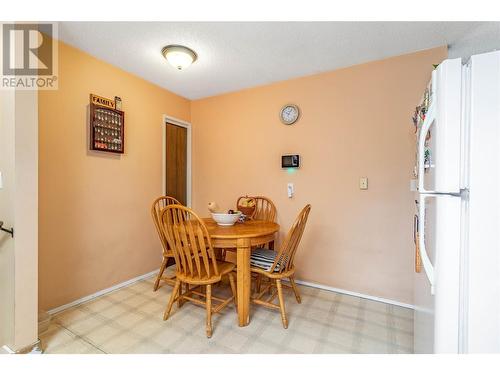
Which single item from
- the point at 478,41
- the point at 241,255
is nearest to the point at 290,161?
the point at 241,255

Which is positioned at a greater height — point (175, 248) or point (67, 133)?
point (67, 133)

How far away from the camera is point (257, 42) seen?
1.99 m

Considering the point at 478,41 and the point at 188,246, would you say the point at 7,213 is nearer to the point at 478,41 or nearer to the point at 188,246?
the point at 188,246

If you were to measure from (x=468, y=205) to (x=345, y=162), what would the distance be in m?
1.69

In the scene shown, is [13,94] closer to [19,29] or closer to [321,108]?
[19,29]

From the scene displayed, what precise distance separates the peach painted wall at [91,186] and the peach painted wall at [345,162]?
1.05 meters

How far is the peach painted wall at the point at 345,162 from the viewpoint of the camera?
2.16 metres

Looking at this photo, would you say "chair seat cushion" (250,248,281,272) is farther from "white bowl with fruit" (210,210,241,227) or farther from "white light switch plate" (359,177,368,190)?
"white light switch plate" (359,177,368,190)

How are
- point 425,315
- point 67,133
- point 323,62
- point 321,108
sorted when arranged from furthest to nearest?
point 321,108 → point 323,62 → point 67,133 → point 425,315

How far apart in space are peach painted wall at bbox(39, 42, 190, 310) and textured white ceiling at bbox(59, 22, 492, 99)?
27 centimetres

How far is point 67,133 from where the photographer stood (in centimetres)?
206

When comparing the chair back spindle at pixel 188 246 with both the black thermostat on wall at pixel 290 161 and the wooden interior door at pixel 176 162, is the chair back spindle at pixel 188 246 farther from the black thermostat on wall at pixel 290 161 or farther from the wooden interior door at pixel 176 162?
the wooden interior door at pixel 176 162
